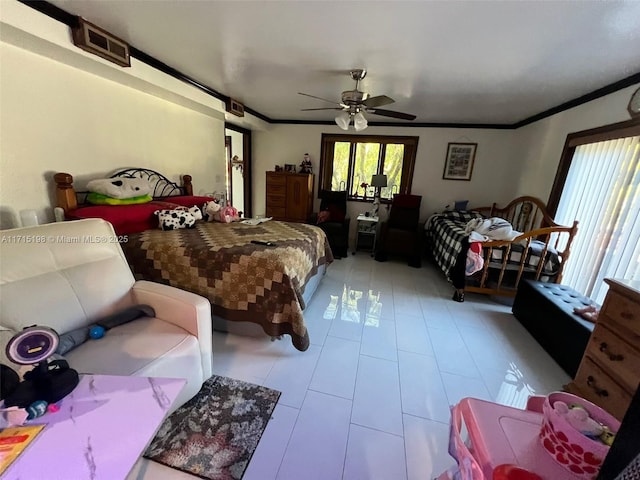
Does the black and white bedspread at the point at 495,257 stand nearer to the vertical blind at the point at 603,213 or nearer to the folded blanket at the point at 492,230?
the folded blanket at the point at 492,230

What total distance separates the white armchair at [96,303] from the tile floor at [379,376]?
1.81 ft

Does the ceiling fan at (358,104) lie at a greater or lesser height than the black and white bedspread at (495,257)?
greater

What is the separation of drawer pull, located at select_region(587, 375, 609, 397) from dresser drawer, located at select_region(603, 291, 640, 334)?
0.35 meters

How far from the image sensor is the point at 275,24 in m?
1.78

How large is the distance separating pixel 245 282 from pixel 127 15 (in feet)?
6.56

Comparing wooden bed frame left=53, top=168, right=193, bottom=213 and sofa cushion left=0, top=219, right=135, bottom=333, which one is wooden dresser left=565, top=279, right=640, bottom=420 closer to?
sofa cushion left=0, top=219, right=135, bottom=333

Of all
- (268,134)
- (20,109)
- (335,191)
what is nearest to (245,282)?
(20,109)

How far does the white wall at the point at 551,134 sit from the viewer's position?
2.43 meters

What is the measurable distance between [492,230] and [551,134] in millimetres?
1603

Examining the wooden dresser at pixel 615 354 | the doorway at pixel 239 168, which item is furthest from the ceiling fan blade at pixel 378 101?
the doorway at pixel 239 168

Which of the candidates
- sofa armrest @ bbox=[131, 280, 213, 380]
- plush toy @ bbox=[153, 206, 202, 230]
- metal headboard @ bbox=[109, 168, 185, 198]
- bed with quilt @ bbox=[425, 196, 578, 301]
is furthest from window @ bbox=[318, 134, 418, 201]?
sofa armrest @ bbox=[131, 280, 213, 380]

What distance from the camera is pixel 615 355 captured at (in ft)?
4.66

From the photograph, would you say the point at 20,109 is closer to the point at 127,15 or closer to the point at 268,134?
the point at 127,15

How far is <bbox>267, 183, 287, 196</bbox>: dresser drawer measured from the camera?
5.02m
